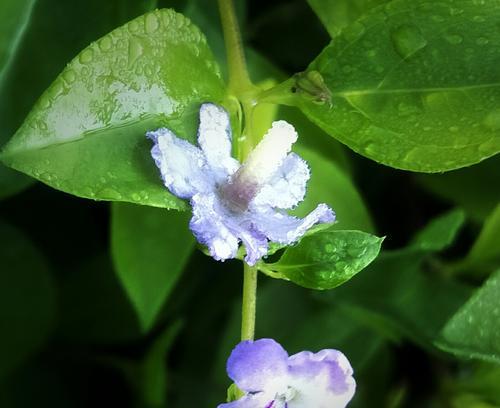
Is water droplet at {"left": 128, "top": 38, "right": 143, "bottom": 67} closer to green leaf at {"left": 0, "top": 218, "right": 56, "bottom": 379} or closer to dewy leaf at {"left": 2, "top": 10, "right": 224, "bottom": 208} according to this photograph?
dewy leaf at {"left": 2, "top": 10, "right": 224, "bottom": 208}

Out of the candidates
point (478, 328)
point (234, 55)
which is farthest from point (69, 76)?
point (478, 328)

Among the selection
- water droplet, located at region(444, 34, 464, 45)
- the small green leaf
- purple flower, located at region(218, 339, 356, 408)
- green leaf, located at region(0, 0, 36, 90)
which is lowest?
the small green leaf

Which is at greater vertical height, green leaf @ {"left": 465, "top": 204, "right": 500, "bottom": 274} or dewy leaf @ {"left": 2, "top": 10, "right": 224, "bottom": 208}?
dewy leaf @ {"left": 2, "top": 10, "right": 224, "bottom": 208}

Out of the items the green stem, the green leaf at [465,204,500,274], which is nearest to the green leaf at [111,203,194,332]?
the green stem

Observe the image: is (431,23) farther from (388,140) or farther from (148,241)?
(148,241)

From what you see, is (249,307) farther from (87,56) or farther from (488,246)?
(488,246)

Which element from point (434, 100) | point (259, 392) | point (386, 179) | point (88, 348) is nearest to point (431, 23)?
point (434, 100)
